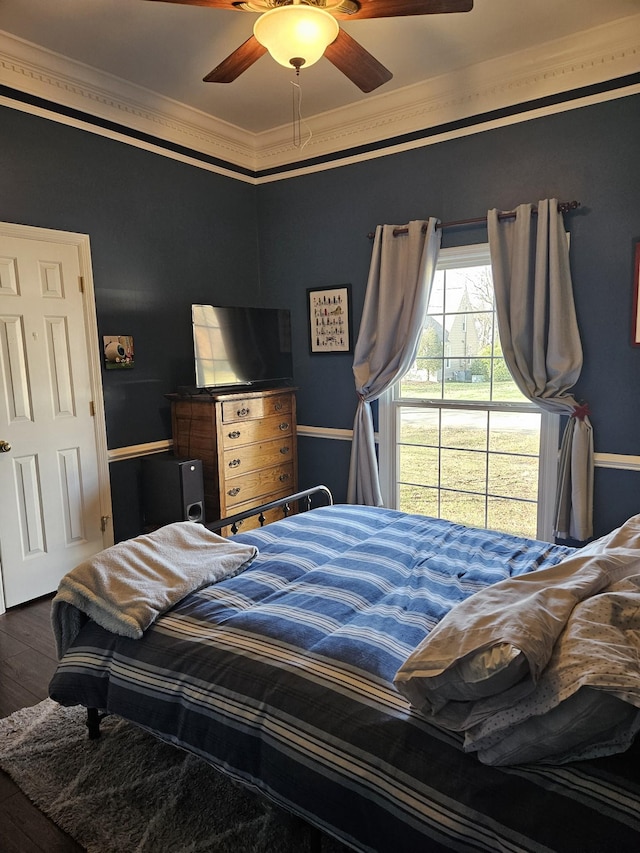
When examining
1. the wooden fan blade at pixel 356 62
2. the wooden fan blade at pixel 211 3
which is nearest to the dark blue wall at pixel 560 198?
the wooden fan blade at pixel 356 62

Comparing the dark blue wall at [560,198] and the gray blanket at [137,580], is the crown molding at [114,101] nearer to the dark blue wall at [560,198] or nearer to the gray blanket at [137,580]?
the dark blue wall at [560,198]

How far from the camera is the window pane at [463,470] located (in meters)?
3.79

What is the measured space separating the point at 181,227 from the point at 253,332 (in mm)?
921

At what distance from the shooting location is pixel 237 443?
12.6ft

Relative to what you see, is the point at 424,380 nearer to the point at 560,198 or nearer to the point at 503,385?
the point at 503,385

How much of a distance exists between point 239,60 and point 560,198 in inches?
78.7

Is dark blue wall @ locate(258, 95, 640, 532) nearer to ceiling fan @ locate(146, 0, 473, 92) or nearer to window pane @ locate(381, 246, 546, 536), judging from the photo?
A: window pane @ locate(381, 246, 546, 536)

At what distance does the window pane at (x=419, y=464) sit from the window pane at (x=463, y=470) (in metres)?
0.06

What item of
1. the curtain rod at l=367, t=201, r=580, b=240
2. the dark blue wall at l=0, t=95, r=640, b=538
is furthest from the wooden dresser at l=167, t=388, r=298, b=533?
the curtain rod at l=367, t=201, r=580, b=240

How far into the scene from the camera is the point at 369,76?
8.06ft

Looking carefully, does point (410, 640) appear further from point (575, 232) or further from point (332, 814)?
point (575, 232)

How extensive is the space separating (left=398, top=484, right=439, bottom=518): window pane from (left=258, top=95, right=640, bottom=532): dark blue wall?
54 centimetres

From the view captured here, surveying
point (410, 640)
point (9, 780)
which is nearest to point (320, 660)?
point (410, 640)

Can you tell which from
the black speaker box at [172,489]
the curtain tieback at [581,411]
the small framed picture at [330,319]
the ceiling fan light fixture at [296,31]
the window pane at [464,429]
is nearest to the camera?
the ceiling fan light fixture at [296,31]
